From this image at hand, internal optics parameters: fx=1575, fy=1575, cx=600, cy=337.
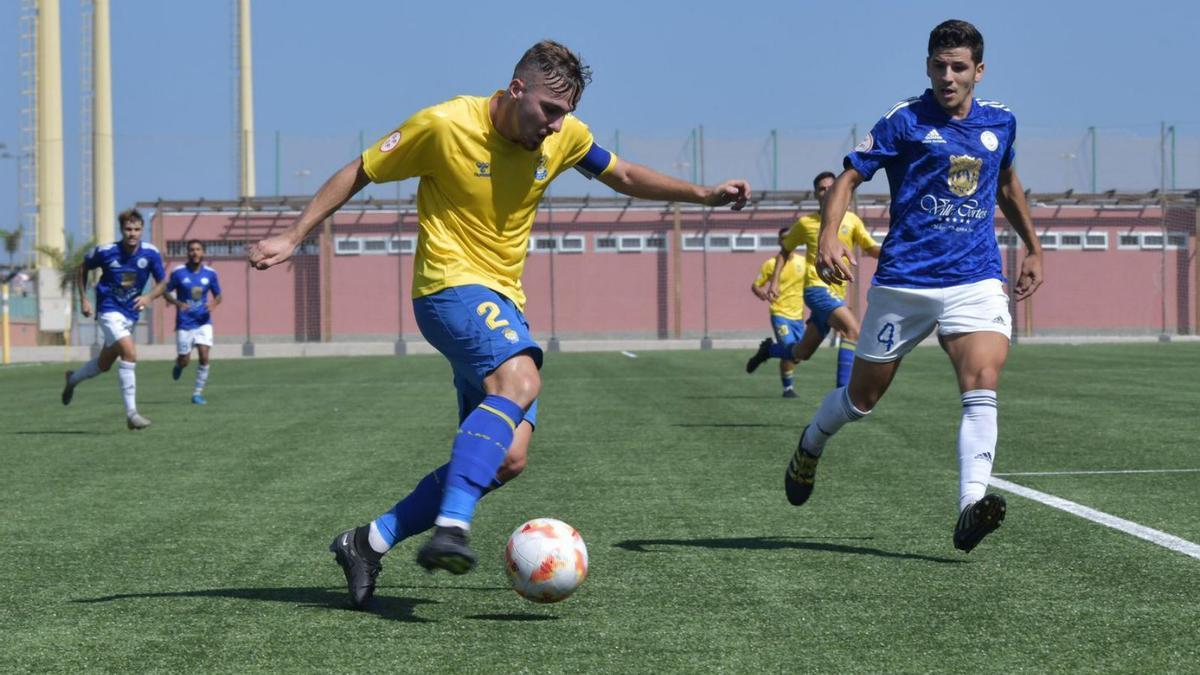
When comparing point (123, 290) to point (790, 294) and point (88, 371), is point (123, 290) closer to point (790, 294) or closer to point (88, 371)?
point (88, 371)

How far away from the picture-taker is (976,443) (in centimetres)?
588

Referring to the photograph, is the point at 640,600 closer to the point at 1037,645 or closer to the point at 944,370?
the point at 1037,645

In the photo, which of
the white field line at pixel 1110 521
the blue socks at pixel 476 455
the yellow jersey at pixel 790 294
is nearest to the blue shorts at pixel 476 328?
the blue socks at pixel 476 455

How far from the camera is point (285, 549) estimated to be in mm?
6367

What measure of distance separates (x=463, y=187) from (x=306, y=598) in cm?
144

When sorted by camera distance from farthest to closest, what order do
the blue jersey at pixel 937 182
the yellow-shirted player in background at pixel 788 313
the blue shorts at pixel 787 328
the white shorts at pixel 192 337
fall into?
1. the white shorts at pixel 192 337
2. the blue shorts at pixel 787 328
3. the yellow-shirted player in background at pixel 788 313
4. the blue jersey at pixel 937 182

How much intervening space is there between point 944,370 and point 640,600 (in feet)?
60.7

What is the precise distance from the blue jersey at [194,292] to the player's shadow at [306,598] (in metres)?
14.1

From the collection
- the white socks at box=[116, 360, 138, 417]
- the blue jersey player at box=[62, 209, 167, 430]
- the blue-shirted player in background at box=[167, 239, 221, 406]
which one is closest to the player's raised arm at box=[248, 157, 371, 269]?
the white socks at box=[116, 360, 138, 417]

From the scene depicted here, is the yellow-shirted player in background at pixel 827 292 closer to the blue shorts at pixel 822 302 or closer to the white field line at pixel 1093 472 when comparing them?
the blue shorts at pixel 822 302

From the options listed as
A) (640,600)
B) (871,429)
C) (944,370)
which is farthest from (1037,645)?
(944,370)

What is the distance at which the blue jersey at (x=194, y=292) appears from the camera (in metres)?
19.0

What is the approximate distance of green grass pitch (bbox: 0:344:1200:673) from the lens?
4.25 m

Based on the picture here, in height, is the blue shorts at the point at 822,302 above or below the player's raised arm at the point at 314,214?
below
